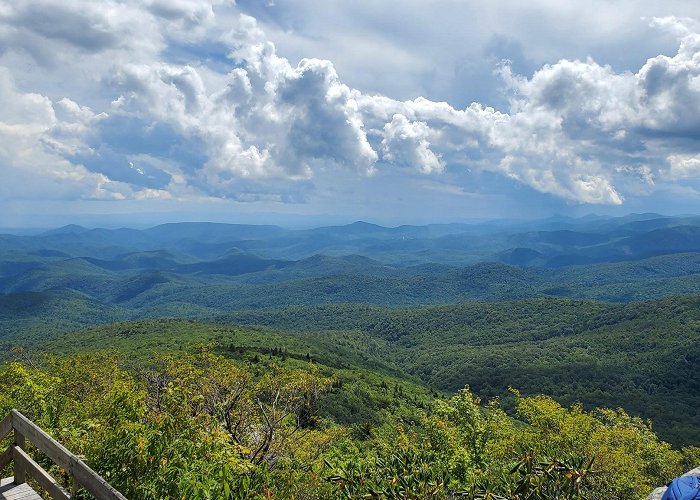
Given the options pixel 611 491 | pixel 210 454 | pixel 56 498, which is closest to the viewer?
pixel 56 498

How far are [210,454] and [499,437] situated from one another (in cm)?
4149

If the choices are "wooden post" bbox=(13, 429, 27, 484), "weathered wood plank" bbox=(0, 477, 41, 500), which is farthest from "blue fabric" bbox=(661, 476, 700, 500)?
"wooden post" bbox=(13, 429, 27, 484)

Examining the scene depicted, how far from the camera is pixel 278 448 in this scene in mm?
23797

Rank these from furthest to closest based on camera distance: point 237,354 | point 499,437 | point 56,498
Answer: point 237,354, point 499,437, point 56,498

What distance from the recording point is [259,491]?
13.4 meters

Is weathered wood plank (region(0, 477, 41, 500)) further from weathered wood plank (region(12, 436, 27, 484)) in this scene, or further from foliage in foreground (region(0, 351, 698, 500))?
foliage in foreground (region(0, 351, 698, 500))

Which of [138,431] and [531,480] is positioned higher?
[138,431]

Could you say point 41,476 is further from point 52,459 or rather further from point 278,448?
point 278,448

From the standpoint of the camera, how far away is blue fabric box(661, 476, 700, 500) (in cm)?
1413

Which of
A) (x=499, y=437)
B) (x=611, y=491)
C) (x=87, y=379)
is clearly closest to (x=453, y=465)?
(x=611, y=491)

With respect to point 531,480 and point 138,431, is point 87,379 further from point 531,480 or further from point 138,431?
point 531,480

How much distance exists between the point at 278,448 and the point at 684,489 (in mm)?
17776

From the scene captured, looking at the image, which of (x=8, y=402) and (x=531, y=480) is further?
(x=8, y=402)

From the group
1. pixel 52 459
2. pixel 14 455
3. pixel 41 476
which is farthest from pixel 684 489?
pixel 14 455
